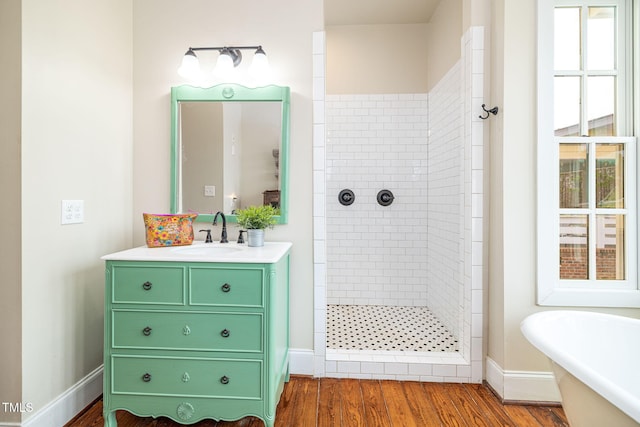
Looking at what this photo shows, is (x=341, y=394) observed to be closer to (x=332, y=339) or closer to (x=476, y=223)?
(x=332, y=339)

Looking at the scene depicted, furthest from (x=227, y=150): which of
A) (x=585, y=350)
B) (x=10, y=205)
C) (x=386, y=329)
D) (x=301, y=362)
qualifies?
(x=585, y=350)

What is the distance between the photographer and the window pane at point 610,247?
191cm

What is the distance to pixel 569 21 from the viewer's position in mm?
1952

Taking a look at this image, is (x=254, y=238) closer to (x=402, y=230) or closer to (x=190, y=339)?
(x=190, y=339)

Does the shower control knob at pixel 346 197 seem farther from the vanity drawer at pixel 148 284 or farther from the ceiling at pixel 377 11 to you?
the vanity drawer at pixel 148 284

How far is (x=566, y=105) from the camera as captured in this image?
6.38ft

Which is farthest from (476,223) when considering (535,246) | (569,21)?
(569,21)

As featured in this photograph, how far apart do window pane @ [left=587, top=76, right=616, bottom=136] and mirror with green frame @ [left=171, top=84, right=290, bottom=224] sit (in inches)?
70.9

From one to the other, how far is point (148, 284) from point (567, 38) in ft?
8.78

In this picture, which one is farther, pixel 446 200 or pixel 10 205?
pixel 446 200

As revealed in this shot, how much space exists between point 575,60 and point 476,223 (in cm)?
110

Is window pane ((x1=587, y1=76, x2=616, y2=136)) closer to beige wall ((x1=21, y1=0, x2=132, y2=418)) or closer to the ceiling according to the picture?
the ceiling

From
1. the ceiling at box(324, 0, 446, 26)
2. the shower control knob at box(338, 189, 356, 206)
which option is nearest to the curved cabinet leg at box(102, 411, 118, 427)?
the shower control knob at box(338, 189, 356, 206)

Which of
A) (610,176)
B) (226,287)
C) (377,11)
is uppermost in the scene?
(377,11)
